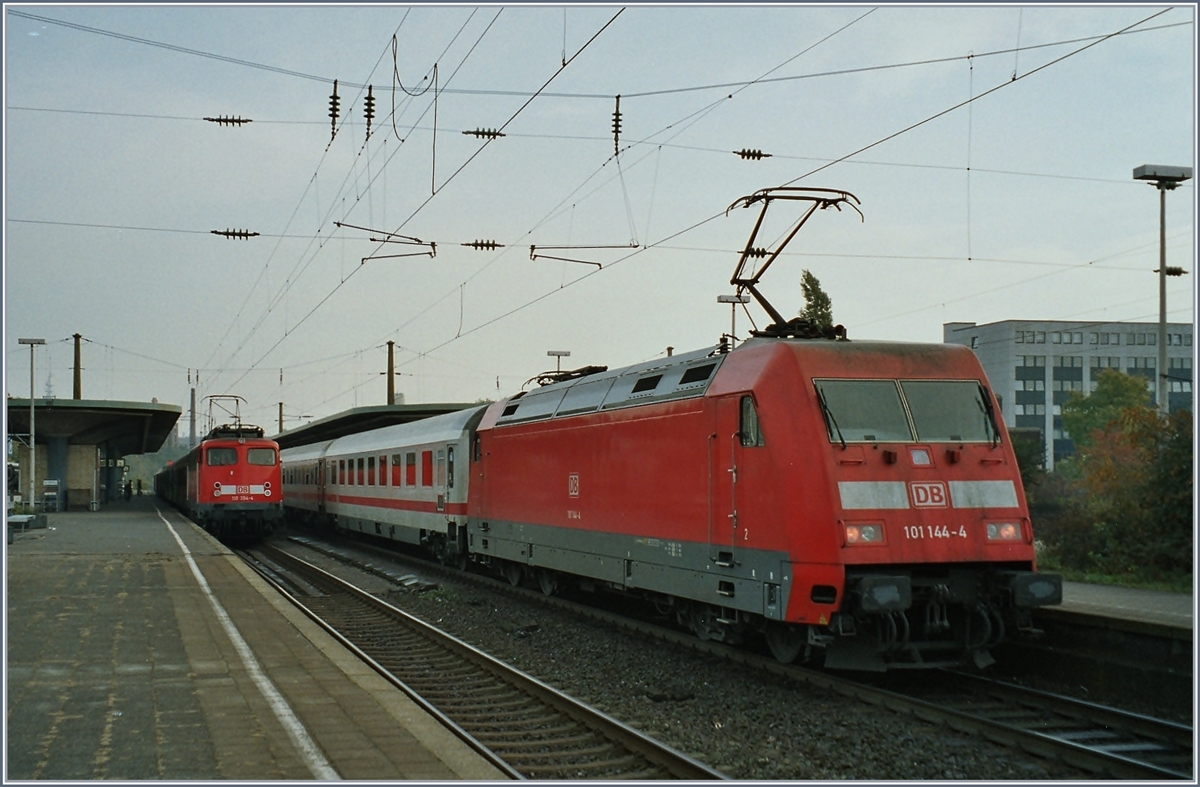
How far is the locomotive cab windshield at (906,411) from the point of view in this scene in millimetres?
10016

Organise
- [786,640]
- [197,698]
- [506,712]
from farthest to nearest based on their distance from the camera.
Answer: [786,640] → [506,712] → [197,698]

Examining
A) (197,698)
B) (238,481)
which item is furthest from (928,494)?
(238,481)

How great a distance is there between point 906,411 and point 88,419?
38227mm

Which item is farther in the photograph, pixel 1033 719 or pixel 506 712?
pixel 506 712

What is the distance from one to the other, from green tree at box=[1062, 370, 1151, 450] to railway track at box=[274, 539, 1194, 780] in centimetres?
2699

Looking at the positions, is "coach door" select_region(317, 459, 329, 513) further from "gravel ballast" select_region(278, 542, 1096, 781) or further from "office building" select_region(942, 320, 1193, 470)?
"office building" select_region(942, 320, 1193, 470)

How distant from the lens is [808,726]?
8688 millimetres

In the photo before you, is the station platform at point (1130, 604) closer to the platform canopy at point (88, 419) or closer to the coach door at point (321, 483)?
the coach door at point (321, 483)

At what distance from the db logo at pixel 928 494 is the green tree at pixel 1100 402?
27.0 m

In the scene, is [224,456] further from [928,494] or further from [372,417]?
[928,494]

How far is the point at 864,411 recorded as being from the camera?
10.1 metres

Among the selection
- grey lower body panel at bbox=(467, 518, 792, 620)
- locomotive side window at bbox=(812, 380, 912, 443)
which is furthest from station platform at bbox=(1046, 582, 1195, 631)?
grey lower body panel at bbox=(467, 518, 792, 620)

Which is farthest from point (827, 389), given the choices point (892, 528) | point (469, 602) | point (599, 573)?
point (469, 602)

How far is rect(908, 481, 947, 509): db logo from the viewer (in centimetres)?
976
